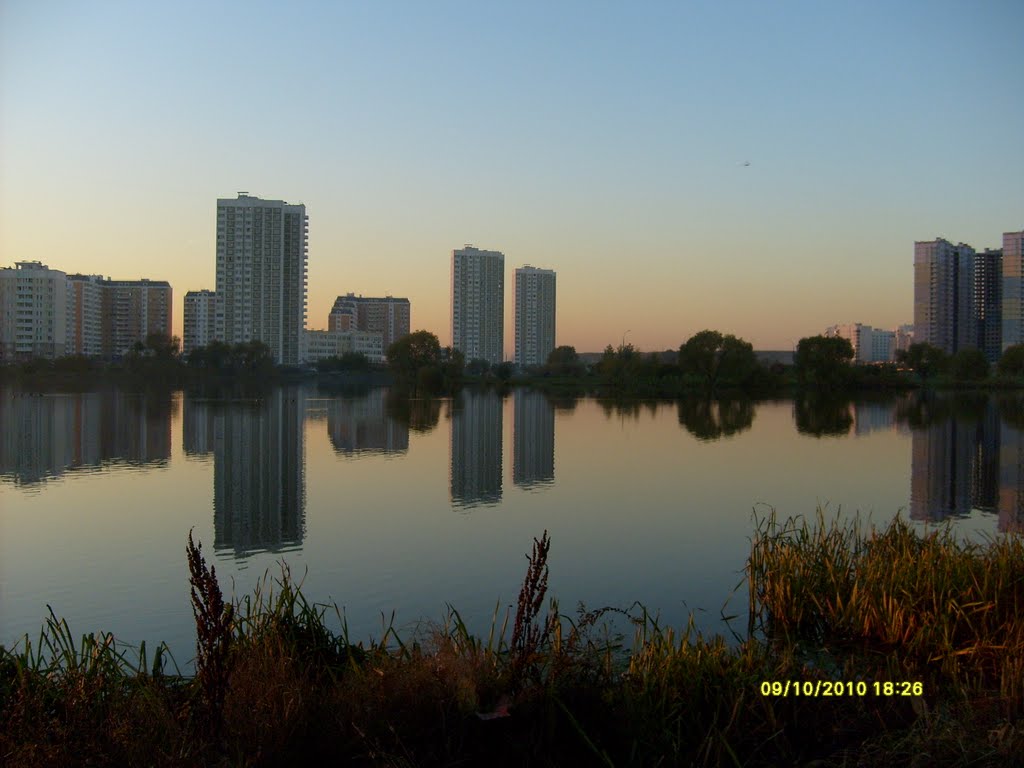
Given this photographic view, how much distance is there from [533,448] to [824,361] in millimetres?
51599

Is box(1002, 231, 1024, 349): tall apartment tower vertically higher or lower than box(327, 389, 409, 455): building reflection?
higher

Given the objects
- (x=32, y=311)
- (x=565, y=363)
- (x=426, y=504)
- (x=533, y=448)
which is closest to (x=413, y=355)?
(x=565, y=363)

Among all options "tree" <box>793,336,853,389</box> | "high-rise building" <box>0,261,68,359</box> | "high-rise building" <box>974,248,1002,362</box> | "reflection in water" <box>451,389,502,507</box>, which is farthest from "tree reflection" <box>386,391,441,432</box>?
"high-rise building" <box>974,248,1002,362</box>

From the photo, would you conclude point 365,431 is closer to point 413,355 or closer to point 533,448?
point 533,448

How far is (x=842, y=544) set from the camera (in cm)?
785

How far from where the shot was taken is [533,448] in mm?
25953

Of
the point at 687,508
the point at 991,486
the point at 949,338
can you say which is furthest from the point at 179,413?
the point at 949,338

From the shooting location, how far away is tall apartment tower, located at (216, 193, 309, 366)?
320ft

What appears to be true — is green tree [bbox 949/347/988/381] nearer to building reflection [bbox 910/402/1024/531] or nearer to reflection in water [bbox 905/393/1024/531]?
reflection in water [bbox 905/393/1024/531]

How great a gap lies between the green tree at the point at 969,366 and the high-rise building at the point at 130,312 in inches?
3375

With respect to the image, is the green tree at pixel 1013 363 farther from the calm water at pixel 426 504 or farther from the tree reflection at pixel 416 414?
the tree reflection at pixel 416 414

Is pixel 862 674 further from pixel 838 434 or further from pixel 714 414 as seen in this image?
pixel 714 414

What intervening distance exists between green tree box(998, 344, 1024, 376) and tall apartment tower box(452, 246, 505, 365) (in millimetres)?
67605

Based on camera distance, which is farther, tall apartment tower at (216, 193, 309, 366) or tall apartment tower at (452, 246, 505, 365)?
tall apartment tower at (452, 246, 505, 365)
